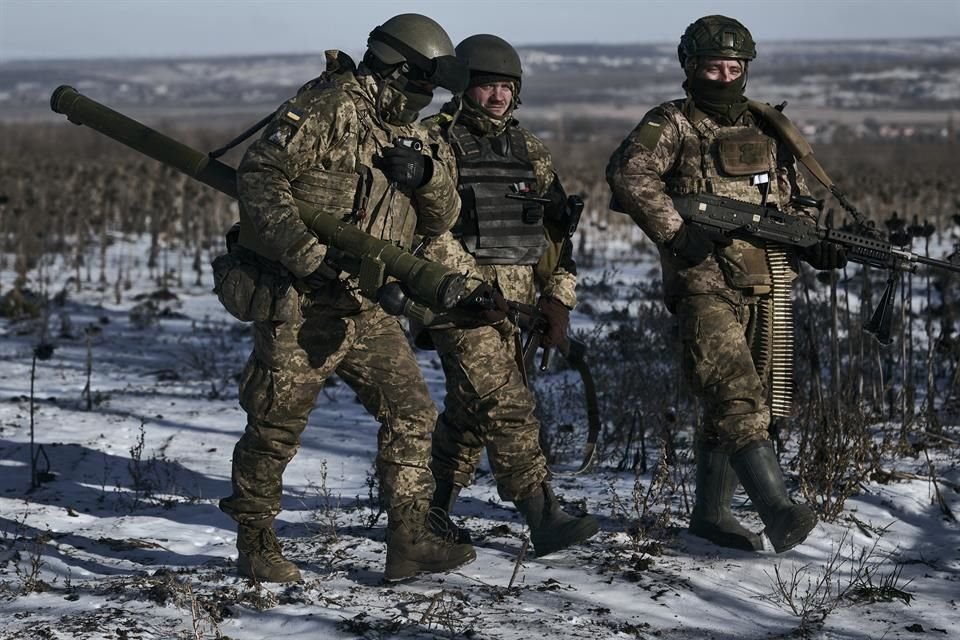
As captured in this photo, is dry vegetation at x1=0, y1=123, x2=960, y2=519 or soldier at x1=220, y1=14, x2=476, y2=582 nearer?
soldier at x1=220, y1=14, x2=476, y2=582

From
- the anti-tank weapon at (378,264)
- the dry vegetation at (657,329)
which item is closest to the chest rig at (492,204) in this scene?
the anti-tank weapon at (378,264)

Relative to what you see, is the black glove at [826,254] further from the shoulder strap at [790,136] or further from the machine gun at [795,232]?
the shoulder strap at [790,136]

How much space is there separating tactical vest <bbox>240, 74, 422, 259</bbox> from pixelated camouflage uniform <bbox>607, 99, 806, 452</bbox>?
1.10 m

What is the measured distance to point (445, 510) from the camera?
505 cm

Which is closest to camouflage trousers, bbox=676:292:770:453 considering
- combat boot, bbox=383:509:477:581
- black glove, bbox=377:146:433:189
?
combat boot, bbox=383:509:477:581

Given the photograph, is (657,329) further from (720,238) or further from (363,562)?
(363,562)

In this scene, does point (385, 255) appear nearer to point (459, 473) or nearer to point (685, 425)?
point (459, 473)

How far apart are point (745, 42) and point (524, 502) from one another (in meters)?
2.01

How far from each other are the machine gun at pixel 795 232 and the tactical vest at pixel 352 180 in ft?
4.24

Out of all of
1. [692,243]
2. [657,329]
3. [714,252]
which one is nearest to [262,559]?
[692,243]

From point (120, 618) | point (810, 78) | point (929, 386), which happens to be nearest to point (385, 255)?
point (120, 618)

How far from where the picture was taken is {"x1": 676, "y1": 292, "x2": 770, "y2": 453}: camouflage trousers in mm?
4840

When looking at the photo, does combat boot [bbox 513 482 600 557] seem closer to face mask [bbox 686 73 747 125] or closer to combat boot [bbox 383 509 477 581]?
combat boot [bbox 383 509 477 581]

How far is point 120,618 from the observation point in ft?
13.5
